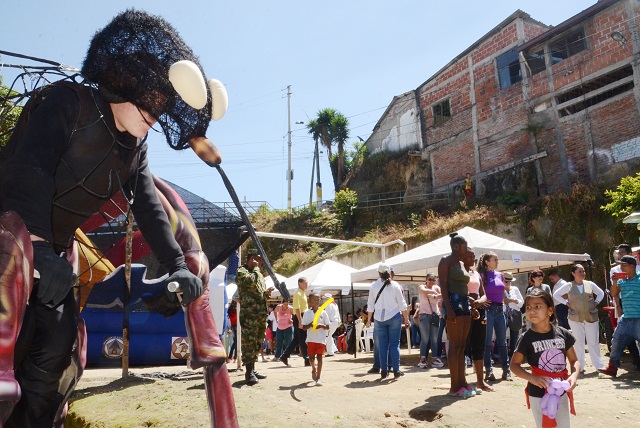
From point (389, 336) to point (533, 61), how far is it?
19.4 metres

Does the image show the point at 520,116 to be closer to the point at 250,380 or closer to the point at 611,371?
the point at 611,371

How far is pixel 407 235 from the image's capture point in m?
23.5

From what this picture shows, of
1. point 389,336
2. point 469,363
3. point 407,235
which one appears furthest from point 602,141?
point 389,336

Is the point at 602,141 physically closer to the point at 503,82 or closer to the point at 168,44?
the point at 503,82

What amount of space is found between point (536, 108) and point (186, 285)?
23.2m

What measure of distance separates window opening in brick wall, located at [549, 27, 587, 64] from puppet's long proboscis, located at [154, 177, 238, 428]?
72.6ft

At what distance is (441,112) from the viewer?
1109 inches

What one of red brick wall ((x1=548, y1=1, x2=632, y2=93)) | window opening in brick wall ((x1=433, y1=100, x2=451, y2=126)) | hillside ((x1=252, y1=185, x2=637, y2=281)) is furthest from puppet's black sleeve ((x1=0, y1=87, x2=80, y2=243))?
window opening in brick wall ((x1=433, y1=100, x2=451, y2=126))

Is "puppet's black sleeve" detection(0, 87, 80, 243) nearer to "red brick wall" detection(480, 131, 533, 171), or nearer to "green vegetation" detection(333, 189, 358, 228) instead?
"red brick wall" detection(480, 131, 533, 171)

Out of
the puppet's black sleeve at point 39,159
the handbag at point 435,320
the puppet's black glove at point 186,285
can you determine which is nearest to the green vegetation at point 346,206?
the handbag at point 435,320

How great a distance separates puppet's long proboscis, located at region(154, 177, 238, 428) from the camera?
274cm

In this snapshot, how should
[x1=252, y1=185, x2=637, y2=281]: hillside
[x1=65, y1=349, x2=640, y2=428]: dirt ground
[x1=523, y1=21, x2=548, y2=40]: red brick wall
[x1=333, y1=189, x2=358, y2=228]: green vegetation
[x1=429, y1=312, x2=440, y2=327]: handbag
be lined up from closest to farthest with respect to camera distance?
[x1=65, y1=349, x2=640, y2=428]: dirt ground < [x1=429, y1=312, x2=440, y2=327]: handbag < [x1=252, y1=185, x2=637, y2=281]: hillside < [x1=523, y1=21, x2=548, y2=40]: red brick wall < [x1=333, y1=189, x2=358, y2=228]: green vegetation

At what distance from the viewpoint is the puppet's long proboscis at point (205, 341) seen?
8.98 feet

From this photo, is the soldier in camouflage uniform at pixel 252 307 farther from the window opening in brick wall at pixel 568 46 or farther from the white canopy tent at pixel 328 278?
the window opening in brick wall at pixel 568 46
